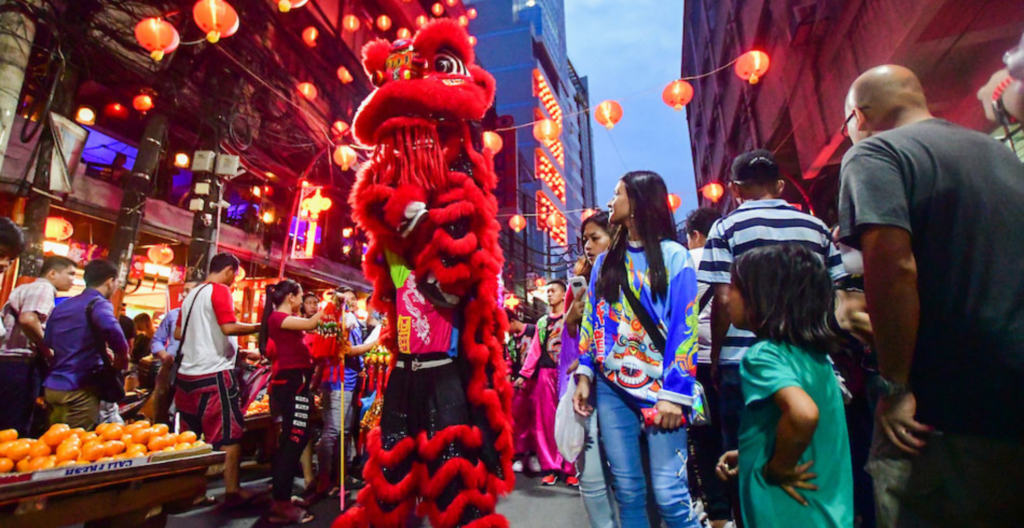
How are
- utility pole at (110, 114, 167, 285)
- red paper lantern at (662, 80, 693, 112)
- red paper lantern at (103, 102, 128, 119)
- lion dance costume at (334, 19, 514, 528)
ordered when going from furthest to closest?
red paper lantern at (662, 80, 693, 112), red paper lantern at (103, 102, 128, 119), utility pole at (110, 114, 167, 285), lion dance costume at (334, 19, 514, 528)

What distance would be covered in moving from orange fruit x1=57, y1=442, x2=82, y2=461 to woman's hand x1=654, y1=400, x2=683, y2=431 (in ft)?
9.56

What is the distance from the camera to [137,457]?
2.52 meters

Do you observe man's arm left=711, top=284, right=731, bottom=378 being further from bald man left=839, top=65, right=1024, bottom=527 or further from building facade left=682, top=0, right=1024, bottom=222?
building facade left=682, top=0, right=1024, bottom=222

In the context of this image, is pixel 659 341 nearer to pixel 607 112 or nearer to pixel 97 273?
pixel 97 273

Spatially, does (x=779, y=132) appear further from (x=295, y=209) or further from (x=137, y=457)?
(x=137, y=457)

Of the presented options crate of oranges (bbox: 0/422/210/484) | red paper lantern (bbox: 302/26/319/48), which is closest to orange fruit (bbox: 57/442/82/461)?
crate of oranges (bbox: 0/422/210/484)

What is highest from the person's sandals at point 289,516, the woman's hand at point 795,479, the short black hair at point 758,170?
the short black hair at point 758,170

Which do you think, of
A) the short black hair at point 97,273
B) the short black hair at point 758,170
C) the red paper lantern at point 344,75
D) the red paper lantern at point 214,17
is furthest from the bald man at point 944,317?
the red paper lantern at point 344,75

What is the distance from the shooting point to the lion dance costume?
7.07 feet

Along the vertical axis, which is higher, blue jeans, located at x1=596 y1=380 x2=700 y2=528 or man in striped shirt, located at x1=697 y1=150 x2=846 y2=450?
man in striped shirt, located at x1=697 y1=150 x2=846 y2=450

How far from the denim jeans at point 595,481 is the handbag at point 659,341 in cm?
44

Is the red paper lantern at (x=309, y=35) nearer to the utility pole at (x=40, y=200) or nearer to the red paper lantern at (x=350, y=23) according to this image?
the red paper lantern at (x=350, y=23)

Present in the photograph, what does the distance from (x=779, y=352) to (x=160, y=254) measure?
10.7m

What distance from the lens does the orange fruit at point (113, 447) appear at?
2.51 m
